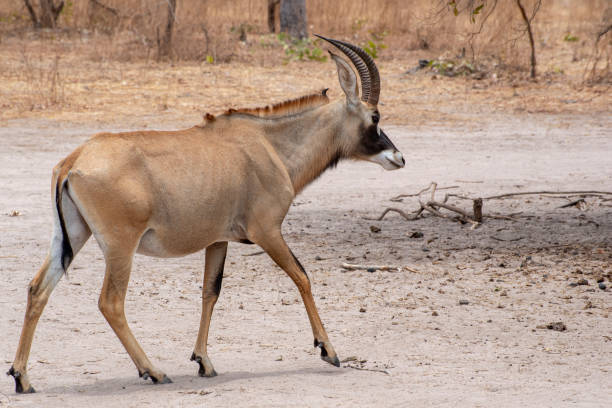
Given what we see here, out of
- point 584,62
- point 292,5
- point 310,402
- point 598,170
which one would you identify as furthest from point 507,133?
point 310,402

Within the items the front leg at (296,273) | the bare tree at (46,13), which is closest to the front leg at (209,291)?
the front leg at (296,273)

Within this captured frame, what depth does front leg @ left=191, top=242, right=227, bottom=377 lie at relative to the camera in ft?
18.4

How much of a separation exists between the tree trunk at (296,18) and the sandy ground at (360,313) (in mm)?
11752

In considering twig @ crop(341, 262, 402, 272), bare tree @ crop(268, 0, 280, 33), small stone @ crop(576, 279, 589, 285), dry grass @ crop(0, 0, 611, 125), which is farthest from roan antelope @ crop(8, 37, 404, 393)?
bare tree @ crop(268, 0, 280, 33)

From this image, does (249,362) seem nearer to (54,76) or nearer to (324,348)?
(324,348)

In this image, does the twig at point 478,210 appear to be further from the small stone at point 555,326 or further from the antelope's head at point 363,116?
the antelope's head at point 363,116

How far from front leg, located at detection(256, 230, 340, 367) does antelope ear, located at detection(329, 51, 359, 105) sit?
116cm

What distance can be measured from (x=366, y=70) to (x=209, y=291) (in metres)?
1.86

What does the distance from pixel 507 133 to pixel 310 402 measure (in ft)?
35.4

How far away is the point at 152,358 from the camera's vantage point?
5.88 m

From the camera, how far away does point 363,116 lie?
6246 millimetres

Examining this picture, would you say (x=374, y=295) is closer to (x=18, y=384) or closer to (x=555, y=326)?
(x=555, y=326)

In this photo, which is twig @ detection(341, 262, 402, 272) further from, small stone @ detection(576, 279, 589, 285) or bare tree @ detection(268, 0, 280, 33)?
bare tree @ detection(268, 0, 280, 33)

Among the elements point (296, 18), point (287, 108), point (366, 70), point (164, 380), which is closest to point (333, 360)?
point (164, 380)
